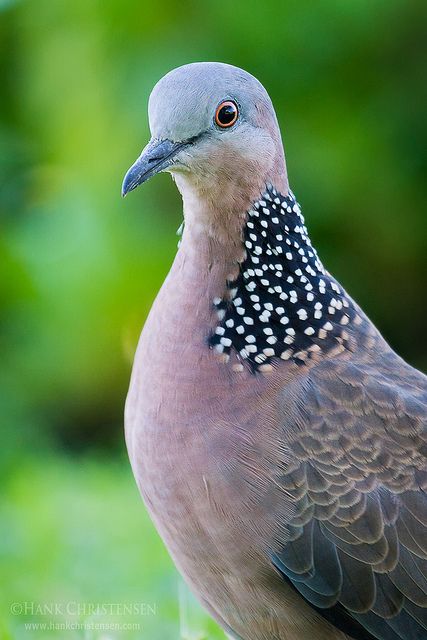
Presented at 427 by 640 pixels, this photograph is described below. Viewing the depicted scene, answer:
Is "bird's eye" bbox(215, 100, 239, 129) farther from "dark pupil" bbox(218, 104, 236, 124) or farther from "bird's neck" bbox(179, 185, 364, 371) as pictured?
"bird's neck" bbox(179, 185, 364, 371)

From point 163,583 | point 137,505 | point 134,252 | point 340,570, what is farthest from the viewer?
point 134,252

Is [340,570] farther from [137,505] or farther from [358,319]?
[137,505]

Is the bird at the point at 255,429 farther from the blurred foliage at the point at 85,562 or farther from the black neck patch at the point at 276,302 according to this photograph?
the blurred foliage at the point at 85,562

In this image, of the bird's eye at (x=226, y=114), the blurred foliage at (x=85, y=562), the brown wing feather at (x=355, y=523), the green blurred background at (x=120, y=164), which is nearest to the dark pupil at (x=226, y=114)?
the bird's eye at (x=226, y=114)

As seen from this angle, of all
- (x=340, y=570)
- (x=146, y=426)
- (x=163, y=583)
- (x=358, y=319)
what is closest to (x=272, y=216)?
(x=358, y=319)

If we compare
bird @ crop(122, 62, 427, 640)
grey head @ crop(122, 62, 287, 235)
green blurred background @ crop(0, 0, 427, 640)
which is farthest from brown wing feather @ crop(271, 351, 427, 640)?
green blurred background @ crop(0, 0, 427, 640)

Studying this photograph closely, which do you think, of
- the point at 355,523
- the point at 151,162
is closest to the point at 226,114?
the point at 151,162
